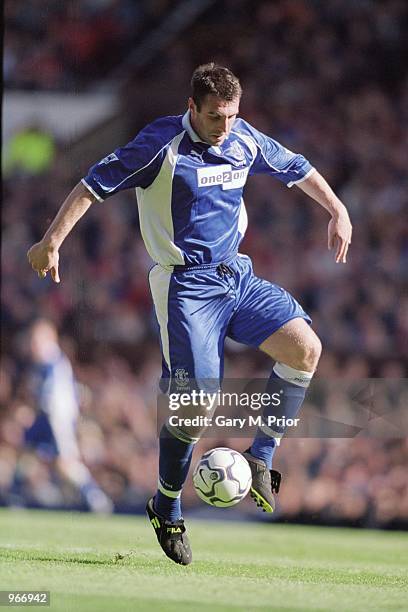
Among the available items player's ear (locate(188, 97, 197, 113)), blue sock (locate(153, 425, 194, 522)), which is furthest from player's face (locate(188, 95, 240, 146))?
blue sock (locate(153, 425, 194, 522))

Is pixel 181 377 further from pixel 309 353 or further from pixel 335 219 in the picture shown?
pixel 335 219

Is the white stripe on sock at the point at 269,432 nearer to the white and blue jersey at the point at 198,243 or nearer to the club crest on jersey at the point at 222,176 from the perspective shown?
the white and blue jersey at the point at 198,243

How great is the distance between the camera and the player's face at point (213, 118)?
4215mm

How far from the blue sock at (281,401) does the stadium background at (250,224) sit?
6.14 feet

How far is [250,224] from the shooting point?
7570mm

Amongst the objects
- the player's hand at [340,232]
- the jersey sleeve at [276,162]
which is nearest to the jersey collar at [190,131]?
the jersey sleeve at [276,162]

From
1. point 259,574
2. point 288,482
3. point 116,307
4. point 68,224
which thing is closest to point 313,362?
point 259,574

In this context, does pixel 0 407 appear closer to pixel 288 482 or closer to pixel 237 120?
pixel 288 482

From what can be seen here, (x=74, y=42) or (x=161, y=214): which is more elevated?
(x=74, y=42)

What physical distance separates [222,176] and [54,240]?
79 centimetres

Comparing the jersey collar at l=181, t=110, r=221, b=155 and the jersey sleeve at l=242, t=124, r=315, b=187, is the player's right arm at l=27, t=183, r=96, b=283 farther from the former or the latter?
the jersey sleeve at l=242, t=124, r=315, b=187

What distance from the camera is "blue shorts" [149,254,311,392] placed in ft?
14.4

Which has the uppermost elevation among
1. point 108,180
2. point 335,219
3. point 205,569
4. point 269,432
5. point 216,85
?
point 216,85

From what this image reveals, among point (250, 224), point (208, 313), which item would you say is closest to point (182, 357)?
point (208, 313)
